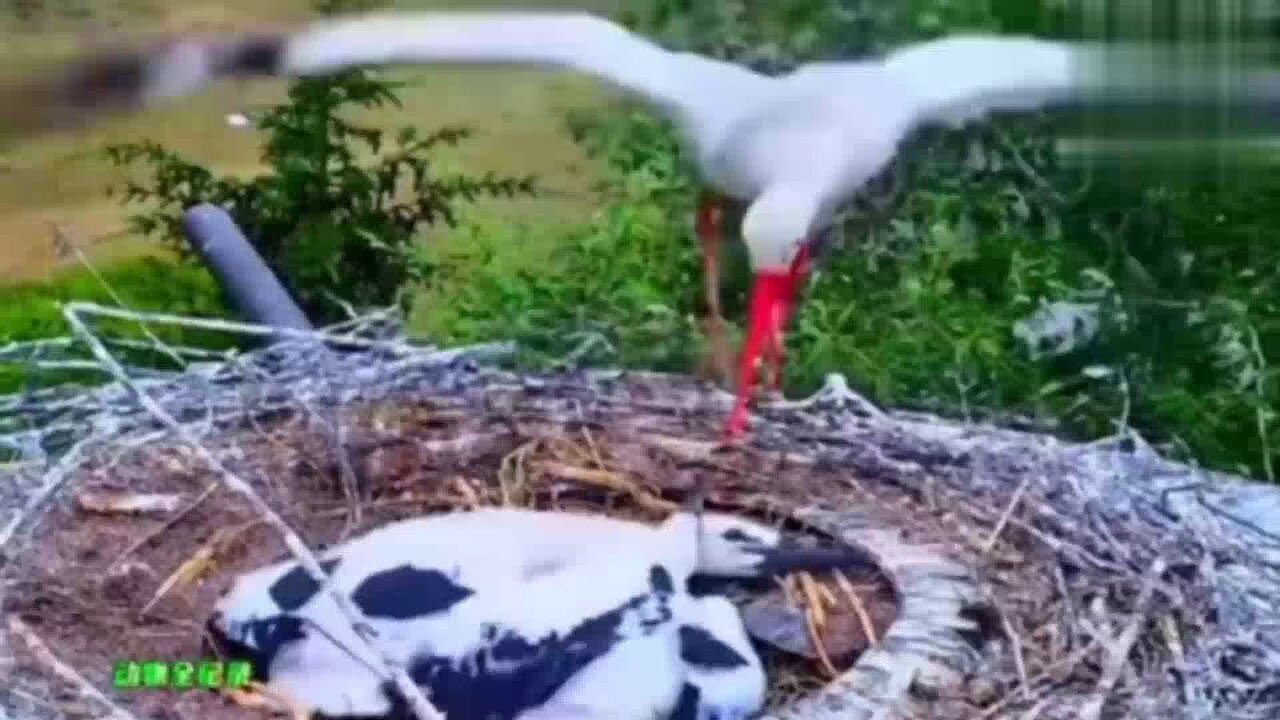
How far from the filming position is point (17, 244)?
1169 millimetres

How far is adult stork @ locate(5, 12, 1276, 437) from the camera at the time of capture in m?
1.14

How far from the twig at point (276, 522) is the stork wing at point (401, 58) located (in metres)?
0.12

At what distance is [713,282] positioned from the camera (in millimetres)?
1179

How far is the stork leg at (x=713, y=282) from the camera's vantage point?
3.81 feet

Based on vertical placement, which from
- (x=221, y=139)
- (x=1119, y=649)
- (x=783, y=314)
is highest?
(x=221, y=139)

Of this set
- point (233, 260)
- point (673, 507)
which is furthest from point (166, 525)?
point (673, 507)

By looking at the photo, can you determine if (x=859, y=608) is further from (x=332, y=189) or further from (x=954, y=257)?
(x=332, y=189)

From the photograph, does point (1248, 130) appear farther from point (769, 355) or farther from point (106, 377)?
point (106, 377)

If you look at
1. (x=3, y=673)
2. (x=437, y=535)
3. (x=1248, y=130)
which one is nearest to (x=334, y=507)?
(x=437, y=535)

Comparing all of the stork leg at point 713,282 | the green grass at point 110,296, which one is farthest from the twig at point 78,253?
the stork leg at point 713,282

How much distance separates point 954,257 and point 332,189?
0.31 metres

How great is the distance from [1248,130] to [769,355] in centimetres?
26

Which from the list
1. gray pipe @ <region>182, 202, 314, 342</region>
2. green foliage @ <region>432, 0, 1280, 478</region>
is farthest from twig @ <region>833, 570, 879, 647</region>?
gray pipe @ <region>182, 202, 314, 342</region>

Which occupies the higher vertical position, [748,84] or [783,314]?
[748,84]
